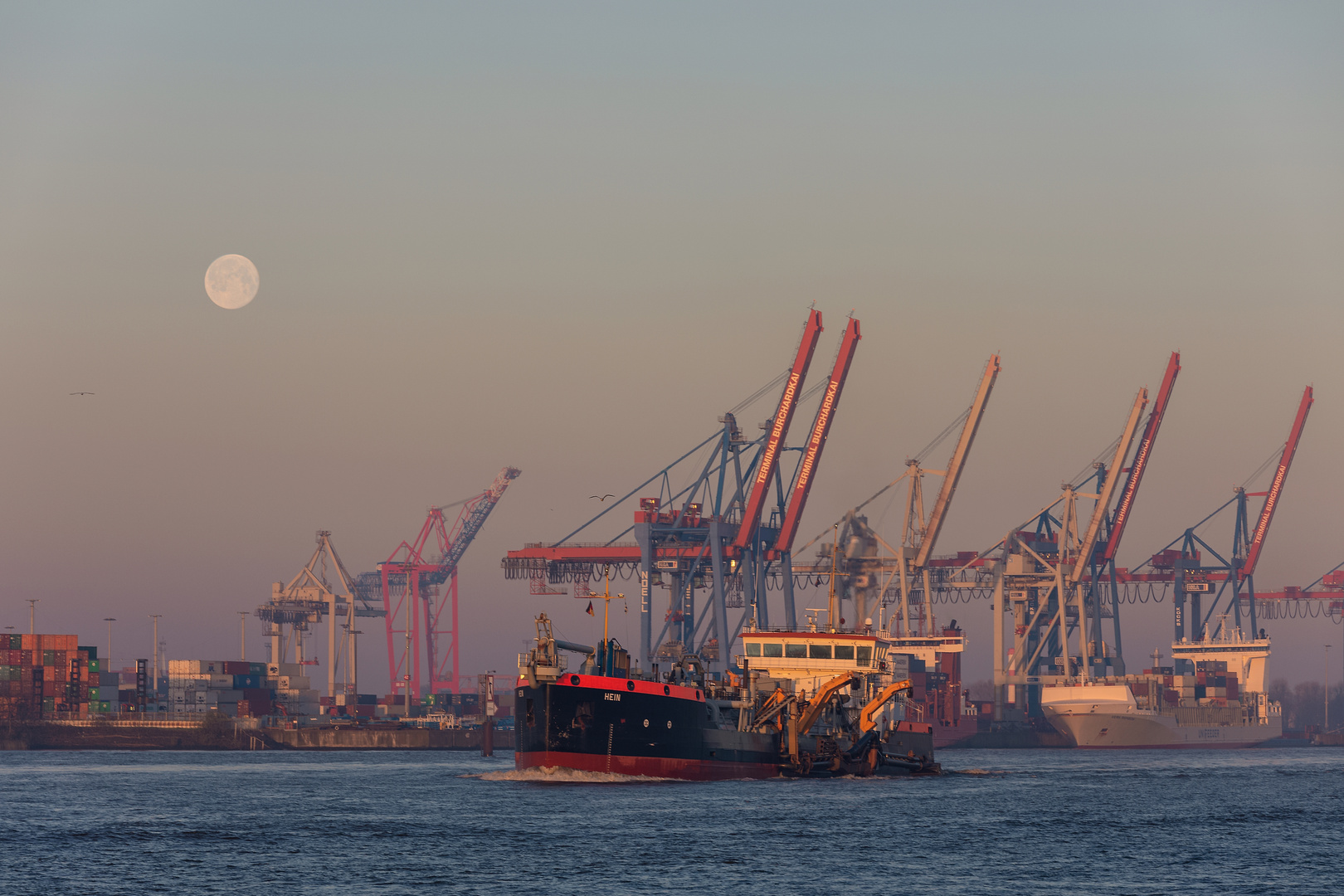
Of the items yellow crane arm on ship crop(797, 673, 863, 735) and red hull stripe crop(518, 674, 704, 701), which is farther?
yellow crane arm on ship crop(797, 673, 863, 735)

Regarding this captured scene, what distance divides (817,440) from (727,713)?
254 ft

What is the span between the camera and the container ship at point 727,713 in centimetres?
6819

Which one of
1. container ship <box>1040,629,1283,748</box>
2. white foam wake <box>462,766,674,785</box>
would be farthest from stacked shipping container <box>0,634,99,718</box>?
white foam wake <box>462,766,674,785</box>

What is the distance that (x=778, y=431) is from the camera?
145375mm

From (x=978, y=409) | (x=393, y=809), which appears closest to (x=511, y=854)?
(x=393, y=809)

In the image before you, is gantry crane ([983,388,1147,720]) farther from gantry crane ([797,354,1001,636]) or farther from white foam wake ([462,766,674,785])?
white foam wake ([462,766,674,785])

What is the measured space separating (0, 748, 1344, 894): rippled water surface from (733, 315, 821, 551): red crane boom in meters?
56.9

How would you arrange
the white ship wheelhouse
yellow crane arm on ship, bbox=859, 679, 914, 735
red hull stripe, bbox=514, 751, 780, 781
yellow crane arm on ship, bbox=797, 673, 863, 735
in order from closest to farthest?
red hull stripe, bbox=514, 751, 780, 781 < yellow crane arm on ship, bbox=797, 673, 863, 735 < yellow crane arm on ship, bbox=859, 679, 914, 735 < the white ship wheelhouse

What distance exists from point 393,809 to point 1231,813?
3617 cm

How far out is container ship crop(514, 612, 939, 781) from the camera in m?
68.2

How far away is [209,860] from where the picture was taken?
161 ft

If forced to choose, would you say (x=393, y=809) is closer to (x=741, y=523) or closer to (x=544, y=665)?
(x=544, y=665)

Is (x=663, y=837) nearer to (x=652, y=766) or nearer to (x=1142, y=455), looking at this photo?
(x=652, y=766)

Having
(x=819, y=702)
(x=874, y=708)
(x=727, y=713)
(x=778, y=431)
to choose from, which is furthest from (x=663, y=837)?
(x=778, y=431)
